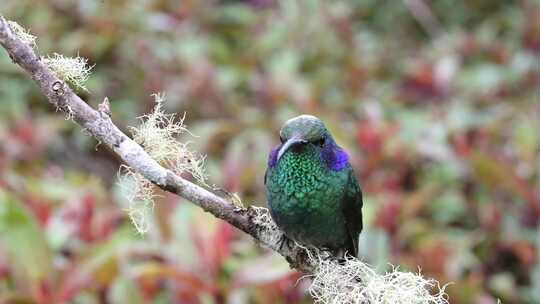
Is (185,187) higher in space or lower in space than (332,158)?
lower

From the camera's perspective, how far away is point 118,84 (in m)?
4.53

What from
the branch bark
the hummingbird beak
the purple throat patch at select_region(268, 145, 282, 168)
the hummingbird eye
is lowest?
the branch bark

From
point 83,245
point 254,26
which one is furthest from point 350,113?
point 83,245

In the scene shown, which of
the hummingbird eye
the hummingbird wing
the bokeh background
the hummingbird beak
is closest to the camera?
the hummingbird beak

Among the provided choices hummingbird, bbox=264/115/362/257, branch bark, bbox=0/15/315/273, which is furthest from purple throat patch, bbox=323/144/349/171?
branch bark, bbox=0/15/315/273

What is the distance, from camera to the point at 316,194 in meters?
1.67

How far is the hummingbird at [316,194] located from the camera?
5.22 feet

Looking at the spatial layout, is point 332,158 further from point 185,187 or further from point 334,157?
point 185,187

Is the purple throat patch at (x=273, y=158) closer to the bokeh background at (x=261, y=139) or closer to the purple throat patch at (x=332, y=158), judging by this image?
the purple throat patch at (x=332, y=158)

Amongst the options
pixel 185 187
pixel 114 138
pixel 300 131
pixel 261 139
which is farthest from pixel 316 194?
pixel 261 139

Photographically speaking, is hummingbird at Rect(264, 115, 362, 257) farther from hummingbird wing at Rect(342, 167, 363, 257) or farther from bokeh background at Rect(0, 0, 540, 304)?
bokeh background at Rect(0, 0, 540, 304)

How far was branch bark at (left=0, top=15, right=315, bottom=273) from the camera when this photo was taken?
116 cm

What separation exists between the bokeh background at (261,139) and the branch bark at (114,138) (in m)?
1.30

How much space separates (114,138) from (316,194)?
1.85 ft
